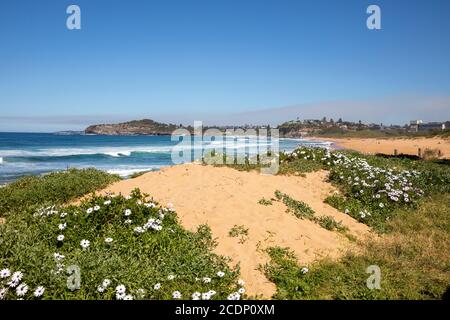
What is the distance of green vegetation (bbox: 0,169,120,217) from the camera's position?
11344mm

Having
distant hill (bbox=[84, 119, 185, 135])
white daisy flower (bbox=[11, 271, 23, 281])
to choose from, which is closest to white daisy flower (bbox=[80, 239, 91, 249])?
white daisy flower (bbox=[11, 271, 23, 281])

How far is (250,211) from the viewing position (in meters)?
10.1

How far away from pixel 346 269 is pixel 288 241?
1607 millimetres

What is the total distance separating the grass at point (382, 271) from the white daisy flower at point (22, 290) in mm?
3954

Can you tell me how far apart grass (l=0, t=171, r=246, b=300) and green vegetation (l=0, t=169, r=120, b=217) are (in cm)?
277

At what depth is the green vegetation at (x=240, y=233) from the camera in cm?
847

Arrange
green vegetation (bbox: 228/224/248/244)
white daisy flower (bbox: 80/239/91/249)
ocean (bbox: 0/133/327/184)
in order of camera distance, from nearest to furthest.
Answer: white daisy flower (bbox: 80/239/91/249) → green vegetation (bbox: 228/224/248/244) → ocean (bbox: 0/133/327/184)

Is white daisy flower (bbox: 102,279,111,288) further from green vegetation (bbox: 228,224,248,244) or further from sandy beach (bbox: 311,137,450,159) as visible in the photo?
sandy beach (bbox: 311,137,450,159)

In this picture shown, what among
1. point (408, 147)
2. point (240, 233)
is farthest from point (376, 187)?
point (408, 147)

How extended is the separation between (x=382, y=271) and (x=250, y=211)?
3798 mm

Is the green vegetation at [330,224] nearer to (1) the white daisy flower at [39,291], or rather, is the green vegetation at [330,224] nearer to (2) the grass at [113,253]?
(2) the grass at [113,253]

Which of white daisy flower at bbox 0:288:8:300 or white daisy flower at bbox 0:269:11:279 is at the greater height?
white daisy flower at bbox 0:269:11:279

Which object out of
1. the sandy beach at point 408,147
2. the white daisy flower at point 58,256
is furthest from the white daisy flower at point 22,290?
the sandy beach at point 408,147

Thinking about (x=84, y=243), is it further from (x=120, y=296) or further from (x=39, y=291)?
(x=120, y=296)
